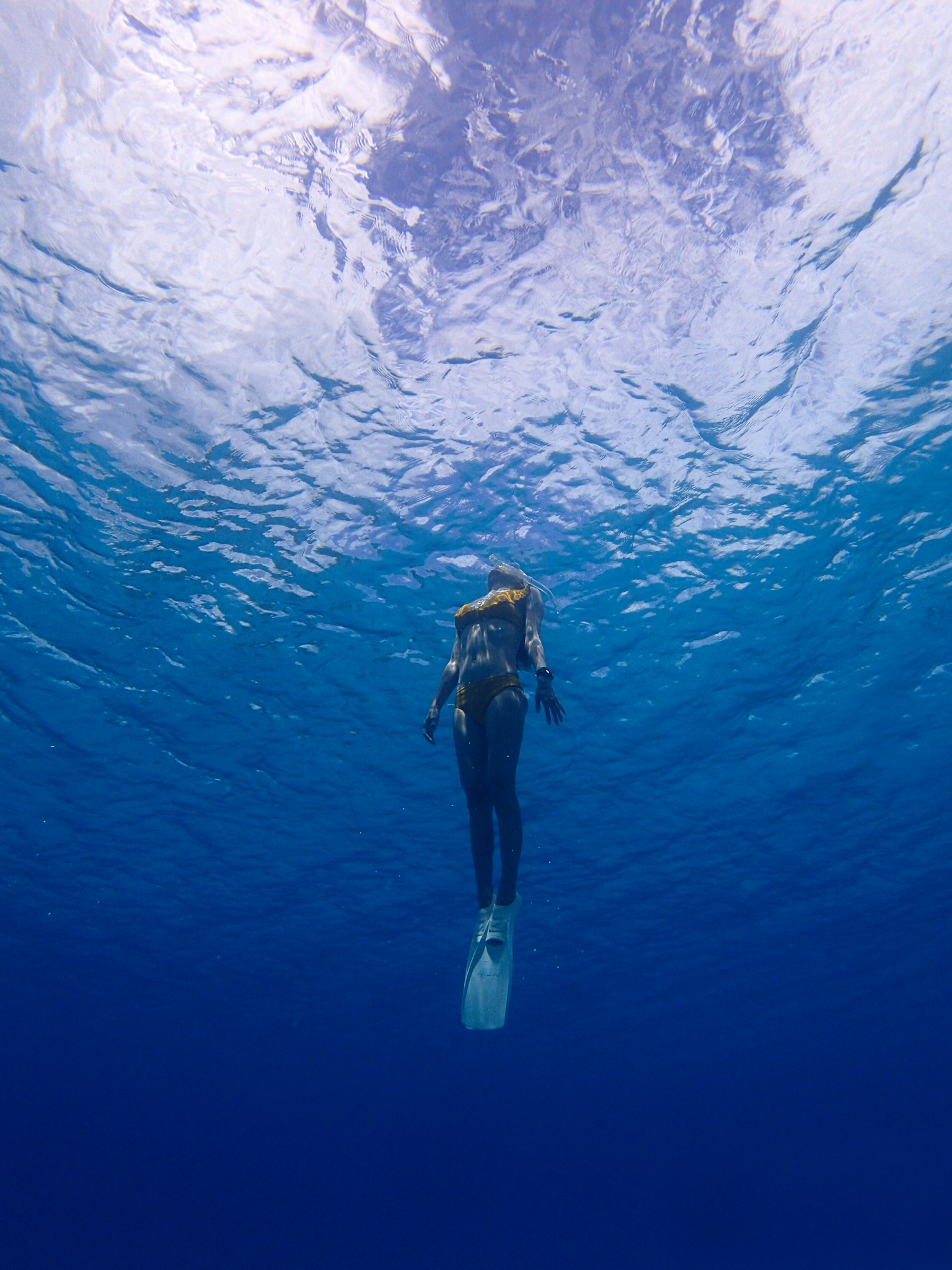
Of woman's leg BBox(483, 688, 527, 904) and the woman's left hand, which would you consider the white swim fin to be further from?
the woman's left hand

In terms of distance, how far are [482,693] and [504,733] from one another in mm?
496

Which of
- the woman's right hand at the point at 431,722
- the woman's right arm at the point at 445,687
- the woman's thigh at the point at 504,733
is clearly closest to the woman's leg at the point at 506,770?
the woman's thigh at the point at 504,733

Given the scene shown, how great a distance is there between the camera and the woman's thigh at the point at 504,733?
6.05 metres

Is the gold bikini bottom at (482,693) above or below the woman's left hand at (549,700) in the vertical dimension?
above

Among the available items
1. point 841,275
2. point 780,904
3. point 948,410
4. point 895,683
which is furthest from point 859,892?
point 841,275

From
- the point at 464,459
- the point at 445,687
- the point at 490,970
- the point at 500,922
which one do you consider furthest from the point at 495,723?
the point at 464,459

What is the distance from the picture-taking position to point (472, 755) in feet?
20.7

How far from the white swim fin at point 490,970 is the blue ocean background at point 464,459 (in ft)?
21.7

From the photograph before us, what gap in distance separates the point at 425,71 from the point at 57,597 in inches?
416

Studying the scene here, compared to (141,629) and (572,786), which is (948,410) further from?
(141,629)

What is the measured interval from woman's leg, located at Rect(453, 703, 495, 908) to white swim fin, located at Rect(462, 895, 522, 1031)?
198 mm

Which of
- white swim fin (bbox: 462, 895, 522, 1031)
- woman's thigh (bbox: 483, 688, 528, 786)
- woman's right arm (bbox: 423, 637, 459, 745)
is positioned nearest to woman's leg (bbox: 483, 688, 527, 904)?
woman's thigh (bbox: 483, 688, 528, 786)

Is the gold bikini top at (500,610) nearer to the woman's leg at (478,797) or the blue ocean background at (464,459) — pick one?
the woman's leg at (478,797)

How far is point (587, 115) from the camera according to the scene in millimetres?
7383
